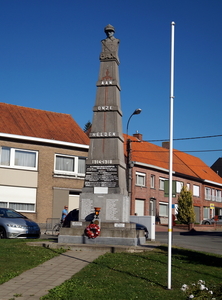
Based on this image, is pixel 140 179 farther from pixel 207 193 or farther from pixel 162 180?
pixel 207 193

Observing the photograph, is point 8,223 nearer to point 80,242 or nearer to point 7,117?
point 80,242

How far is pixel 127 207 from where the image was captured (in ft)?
54.6

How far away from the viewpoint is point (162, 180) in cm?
4819

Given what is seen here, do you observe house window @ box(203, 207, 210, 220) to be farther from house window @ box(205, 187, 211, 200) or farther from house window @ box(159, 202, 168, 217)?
house window @ box(159, 202, 168, 217)

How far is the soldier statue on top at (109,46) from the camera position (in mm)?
17375

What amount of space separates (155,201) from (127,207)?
29.8m

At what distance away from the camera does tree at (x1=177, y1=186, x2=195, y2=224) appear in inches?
1838

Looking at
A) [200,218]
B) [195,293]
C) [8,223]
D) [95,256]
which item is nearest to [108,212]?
[95,256]

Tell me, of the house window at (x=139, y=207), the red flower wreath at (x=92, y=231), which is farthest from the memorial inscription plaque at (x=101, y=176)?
the house window at (x=139, y=207)

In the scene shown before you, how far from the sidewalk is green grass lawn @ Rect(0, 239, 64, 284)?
0.20m

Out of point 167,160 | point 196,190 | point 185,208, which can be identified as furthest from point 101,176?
point 196,190

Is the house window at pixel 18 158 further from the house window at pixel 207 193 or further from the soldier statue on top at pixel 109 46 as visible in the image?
the house window at pixel 207 193

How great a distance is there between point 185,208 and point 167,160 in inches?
321

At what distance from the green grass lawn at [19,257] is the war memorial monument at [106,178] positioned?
1.76 m
